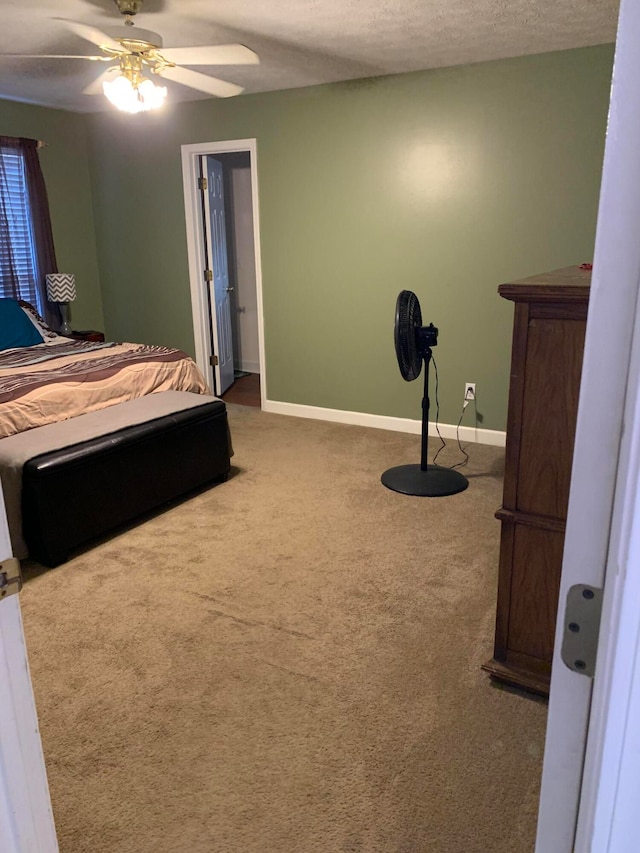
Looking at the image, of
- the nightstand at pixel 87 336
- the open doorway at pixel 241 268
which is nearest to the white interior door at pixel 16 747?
the nightstand at pixel 87 336

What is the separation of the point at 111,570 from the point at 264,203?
3049 millimetres

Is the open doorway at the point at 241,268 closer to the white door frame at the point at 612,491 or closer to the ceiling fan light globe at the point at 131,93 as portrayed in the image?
the ceiling fan light globe at the point at 131,93

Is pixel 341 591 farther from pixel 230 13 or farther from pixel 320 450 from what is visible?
pixel 230 13

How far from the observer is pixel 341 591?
255cm

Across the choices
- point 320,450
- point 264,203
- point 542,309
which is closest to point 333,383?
point 320,450

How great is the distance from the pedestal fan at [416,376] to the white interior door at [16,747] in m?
2.56

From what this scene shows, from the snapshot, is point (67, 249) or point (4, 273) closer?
point (4, 273)

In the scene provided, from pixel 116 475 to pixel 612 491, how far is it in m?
2.79

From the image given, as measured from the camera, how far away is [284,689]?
201 cm

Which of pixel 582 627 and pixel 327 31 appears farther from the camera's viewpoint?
pixel 327 31

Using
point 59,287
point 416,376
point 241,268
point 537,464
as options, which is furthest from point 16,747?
point 241,268

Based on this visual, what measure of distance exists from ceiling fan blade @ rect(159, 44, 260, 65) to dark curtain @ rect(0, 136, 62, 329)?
2.31 m

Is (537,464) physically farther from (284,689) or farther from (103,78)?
(103,78)

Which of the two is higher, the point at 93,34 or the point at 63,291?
the point at 93,34
